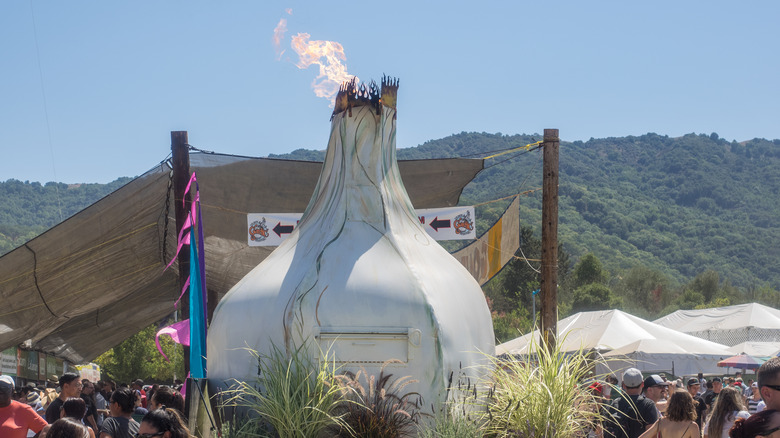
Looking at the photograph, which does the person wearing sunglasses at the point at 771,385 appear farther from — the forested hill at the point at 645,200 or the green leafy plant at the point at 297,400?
the forested hill at the point at 645,200

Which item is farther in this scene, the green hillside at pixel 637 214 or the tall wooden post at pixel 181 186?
the green hillside at pixel 637 214

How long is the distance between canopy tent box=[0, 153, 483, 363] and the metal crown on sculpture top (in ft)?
13.2

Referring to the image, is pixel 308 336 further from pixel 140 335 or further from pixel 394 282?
pixel 140 335

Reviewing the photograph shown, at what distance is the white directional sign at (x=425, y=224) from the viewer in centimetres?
1373

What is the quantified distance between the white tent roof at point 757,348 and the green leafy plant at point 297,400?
17908 mm

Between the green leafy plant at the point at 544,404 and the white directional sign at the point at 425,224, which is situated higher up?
the white directional sign at the point at 425,224

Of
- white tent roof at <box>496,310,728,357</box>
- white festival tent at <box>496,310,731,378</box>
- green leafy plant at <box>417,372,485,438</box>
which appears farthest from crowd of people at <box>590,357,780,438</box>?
white tent roof at <box>496,310,728,357</box>

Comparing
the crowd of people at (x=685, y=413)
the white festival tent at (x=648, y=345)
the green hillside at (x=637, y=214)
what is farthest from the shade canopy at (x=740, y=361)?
the green hillside at (x=637, y=214)

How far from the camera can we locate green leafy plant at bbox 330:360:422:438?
770 cm

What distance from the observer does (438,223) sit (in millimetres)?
14469

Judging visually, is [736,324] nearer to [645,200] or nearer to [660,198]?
[645,200]

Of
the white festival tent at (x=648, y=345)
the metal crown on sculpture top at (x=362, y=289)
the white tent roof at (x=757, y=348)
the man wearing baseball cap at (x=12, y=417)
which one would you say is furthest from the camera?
the white tent roof at (x=757, y=348)

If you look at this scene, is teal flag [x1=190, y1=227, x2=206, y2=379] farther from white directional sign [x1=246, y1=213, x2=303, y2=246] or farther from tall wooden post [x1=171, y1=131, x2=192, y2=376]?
Result: white directional sign [x1=246, y1=213, x2=303, y2=246]

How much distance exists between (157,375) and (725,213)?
5030 inches
